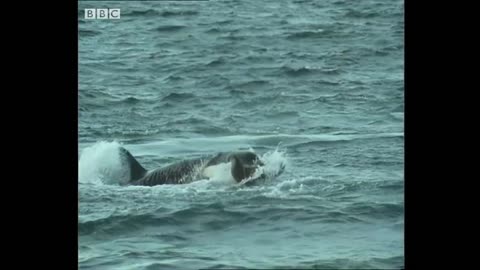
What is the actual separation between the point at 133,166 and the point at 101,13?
8.09 ft

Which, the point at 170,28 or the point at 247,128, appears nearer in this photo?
the point at 247,128

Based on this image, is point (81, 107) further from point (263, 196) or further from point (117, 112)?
point (263, 196)

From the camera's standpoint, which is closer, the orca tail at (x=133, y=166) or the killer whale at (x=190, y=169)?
the killer whale at (x=190, y=169)

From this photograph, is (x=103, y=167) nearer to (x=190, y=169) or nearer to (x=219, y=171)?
(x=190, y=169)

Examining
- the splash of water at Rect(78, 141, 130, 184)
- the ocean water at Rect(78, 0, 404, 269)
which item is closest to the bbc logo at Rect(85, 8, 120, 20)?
the ocean water at Rect(78, 0, 404, 269)

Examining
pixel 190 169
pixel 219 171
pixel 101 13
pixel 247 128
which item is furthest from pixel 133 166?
pixel 101 13

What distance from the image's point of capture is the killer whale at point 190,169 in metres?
14.0

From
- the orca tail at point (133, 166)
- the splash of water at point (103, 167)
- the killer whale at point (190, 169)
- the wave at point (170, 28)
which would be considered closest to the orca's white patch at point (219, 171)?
the killer whale at point (190, 169)

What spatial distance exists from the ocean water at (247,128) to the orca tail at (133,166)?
0.20 m

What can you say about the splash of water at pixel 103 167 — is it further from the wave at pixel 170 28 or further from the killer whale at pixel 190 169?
the wave at pixel 170 28

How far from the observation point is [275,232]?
41.9ft

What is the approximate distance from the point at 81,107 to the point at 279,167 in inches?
154

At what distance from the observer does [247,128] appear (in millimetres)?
15273

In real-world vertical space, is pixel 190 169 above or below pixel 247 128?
below
